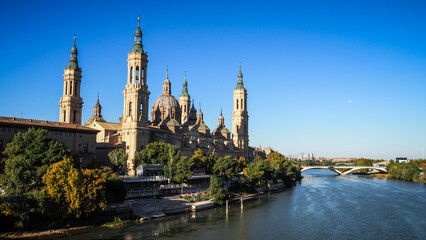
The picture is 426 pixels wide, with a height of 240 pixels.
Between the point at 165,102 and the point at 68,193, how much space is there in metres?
70.7

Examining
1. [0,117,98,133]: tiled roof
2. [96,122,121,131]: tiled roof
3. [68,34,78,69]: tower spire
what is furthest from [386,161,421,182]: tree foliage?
[68,34,78,69]: tower spire

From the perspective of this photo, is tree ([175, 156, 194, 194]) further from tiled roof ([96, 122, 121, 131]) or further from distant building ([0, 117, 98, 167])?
tiled roof ([96, 122, 121, 131])

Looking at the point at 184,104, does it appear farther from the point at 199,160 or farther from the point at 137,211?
the point at 137,211

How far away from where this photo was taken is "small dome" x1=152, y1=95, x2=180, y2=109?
4185 inches

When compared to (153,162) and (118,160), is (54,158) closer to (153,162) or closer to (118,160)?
(118,160)

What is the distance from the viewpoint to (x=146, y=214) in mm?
47031

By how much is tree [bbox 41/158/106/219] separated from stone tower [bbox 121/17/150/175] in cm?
3088

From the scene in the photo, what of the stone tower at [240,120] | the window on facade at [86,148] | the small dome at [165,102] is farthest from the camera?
the stone tower at [240,120]

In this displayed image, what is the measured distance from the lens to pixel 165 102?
10700cm

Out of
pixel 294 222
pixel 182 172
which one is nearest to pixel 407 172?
pixel 294 222

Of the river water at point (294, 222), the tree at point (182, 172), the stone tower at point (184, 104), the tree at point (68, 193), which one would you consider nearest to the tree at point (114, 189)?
the river water at point (294, 222)

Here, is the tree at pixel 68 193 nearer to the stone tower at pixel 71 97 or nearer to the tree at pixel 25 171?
the tree at pixel 25 171

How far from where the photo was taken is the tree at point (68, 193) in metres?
37.3

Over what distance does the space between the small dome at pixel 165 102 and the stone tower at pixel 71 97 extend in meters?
28.3
